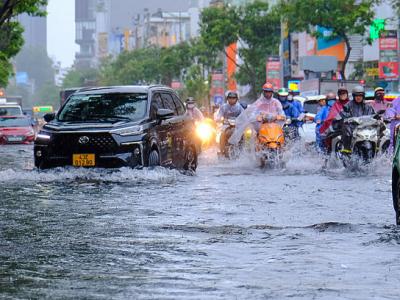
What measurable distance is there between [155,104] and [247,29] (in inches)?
2053

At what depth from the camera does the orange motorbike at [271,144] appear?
2170 centimetres

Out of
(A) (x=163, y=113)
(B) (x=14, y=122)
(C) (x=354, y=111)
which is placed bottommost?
(B) (x=14, y=122)

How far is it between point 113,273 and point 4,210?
5257 millimetres

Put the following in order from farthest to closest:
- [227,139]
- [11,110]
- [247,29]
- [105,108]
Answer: [247,29] < [11,110] < [227,139] < [105,108]

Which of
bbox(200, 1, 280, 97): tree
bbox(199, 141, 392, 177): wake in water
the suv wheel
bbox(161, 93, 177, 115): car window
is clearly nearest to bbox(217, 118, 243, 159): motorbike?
bbox(199, 141, 392, 177): wake in water

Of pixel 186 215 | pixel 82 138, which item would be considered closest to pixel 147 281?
pixel 186 215

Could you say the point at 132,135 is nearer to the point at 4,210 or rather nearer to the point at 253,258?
the point at 4,210

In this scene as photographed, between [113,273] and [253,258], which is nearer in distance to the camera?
[113,273]

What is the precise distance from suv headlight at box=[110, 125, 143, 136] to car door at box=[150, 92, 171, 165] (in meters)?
0.39

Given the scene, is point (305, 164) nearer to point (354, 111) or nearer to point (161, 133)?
point (354, 111)

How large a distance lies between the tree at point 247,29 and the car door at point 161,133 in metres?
51.1

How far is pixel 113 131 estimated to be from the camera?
1766 cm

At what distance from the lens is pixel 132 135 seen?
1781 centimetres

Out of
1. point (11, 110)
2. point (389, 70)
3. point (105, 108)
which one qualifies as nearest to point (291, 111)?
point (105, 108)
